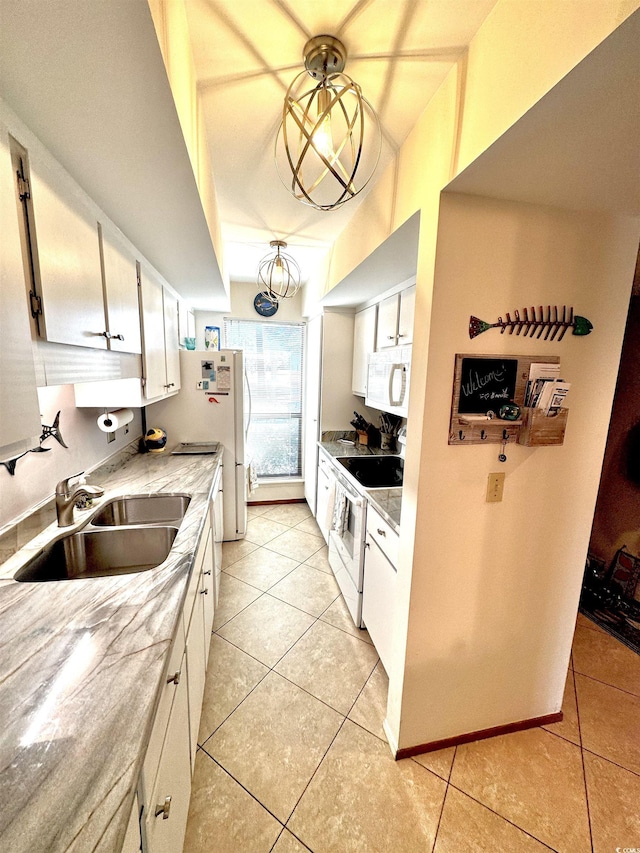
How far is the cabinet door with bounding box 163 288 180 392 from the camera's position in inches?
91.9

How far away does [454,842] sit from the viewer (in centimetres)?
119

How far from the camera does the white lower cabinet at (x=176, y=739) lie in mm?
754

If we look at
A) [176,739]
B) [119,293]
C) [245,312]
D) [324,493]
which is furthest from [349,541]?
[245,312]

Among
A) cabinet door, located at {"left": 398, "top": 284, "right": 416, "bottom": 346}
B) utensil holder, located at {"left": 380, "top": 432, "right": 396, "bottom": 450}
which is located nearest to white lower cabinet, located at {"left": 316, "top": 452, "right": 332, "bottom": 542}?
utensil holder, located at {"left": 380, "top": 432, "right": 396, "bottom": 450}

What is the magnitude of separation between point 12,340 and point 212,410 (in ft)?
7.53

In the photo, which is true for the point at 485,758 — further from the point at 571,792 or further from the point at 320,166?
the point at 320,166

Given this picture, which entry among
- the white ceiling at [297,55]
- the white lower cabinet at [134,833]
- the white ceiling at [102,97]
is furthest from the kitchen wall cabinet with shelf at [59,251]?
the white lower cabinet at [134,833]

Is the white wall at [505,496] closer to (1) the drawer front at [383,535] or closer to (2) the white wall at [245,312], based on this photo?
(1) the drawer front at [383,535]

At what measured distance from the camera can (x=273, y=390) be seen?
3.96 metres

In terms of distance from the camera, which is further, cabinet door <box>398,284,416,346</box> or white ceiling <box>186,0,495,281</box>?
cabinet door <box>398,284,416,346</box>

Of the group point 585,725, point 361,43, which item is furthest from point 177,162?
point 585,725

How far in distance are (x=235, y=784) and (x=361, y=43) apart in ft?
8.52

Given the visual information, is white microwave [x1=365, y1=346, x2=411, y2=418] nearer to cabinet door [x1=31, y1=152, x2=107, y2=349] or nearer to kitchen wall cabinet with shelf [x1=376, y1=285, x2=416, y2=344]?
kitchen wall cabinet with shelf [x1=376, y1=285, x2=416, y2=344]

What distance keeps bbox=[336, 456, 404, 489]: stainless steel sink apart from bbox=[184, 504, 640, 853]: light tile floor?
3.34 feet
